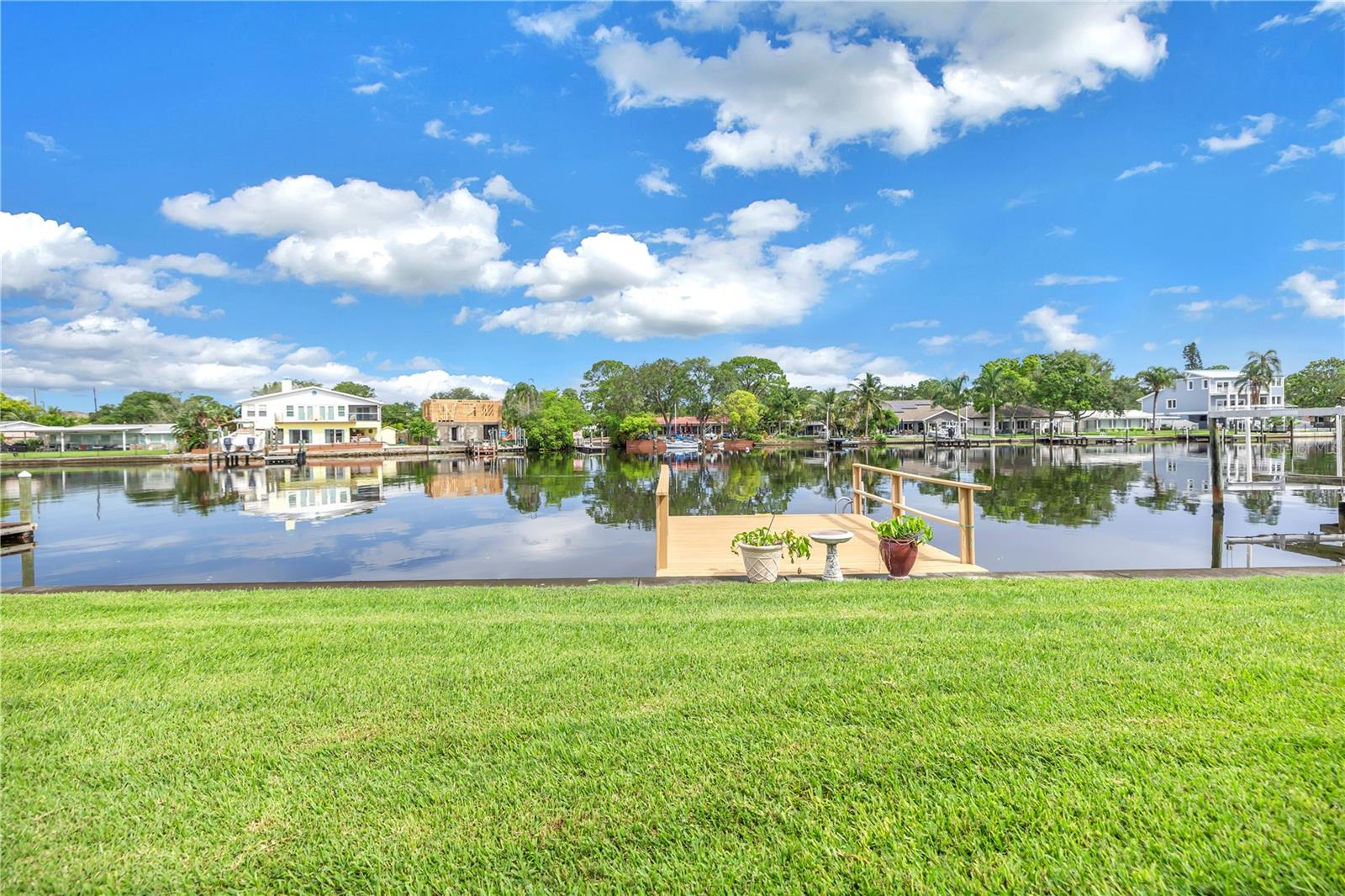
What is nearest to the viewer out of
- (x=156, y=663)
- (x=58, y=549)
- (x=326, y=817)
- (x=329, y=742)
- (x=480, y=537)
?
(x=326, y=817)

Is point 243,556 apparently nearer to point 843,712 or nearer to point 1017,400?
point 843,712

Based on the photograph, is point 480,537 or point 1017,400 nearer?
point 480,537

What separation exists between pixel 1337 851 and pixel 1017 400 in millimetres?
81990

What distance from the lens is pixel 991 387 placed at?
229 feet

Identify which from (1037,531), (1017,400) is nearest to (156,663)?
(1037,531)

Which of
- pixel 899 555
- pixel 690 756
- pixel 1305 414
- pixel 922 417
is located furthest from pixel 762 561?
pixel 922 417

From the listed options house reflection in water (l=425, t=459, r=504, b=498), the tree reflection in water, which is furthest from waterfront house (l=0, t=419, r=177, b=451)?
house reflection in water (l=425, t=459, r=504, b=498)

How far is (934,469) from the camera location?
36.1 metres

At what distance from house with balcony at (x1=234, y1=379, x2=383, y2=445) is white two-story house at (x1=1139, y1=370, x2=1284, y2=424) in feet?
258

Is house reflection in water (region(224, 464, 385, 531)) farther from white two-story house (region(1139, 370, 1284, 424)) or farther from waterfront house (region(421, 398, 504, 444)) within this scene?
white two-story house (region(1139, 370, 1284, 424))

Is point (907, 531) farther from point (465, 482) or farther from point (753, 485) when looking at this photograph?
point (465, 482)

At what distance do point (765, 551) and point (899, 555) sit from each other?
4.84ft

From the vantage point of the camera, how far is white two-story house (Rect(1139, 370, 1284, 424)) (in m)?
63.7

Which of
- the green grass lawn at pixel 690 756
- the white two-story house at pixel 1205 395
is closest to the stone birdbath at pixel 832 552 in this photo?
the green grass lawn at pixel 690 756
